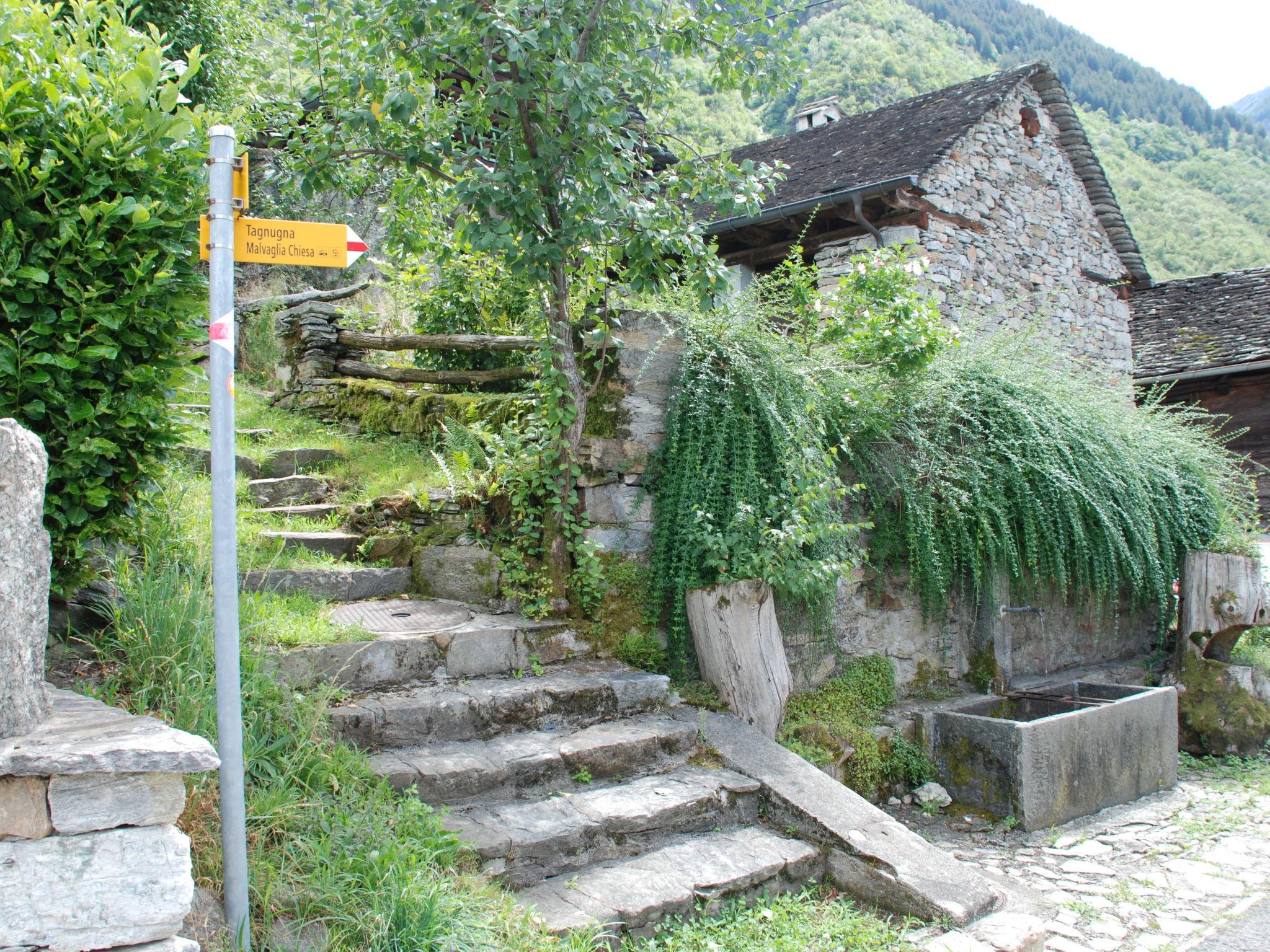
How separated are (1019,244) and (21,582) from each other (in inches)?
450

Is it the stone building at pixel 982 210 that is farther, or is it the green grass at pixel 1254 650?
the stone building at pixel 982 210

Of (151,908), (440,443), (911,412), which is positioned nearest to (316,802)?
(151,908)

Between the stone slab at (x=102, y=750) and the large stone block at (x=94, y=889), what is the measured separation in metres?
0.16

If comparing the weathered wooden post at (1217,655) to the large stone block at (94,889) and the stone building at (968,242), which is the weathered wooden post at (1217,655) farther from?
the large stone block at (94,889)

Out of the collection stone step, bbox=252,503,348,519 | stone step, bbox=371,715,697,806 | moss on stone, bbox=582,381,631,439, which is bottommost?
stone step, bbox=371,715,697,806

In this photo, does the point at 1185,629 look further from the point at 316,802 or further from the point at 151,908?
the point at 151,908

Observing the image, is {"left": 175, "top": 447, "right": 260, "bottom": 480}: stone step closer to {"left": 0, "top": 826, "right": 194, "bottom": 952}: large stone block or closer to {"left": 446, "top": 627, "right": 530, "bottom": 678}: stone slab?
{"left": 446, "top": 627, "right": 530, "bottom": 678}: stone slab

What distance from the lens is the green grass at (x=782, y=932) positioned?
9.82 feet

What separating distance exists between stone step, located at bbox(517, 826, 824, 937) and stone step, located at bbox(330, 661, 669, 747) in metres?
0.77

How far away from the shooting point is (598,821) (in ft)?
11.0

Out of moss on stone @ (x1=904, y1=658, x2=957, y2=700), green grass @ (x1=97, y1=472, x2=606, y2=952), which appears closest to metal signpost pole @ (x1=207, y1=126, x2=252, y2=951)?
green grass @ (x1=97, y1=472, x2=606, y2=952)

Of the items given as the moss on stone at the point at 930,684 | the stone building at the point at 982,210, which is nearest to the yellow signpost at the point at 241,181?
the moss on stone at the point at 930,684

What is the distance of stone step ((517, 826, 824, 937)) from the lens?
2980 mm

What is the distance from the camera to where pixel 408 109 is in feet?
12.9
